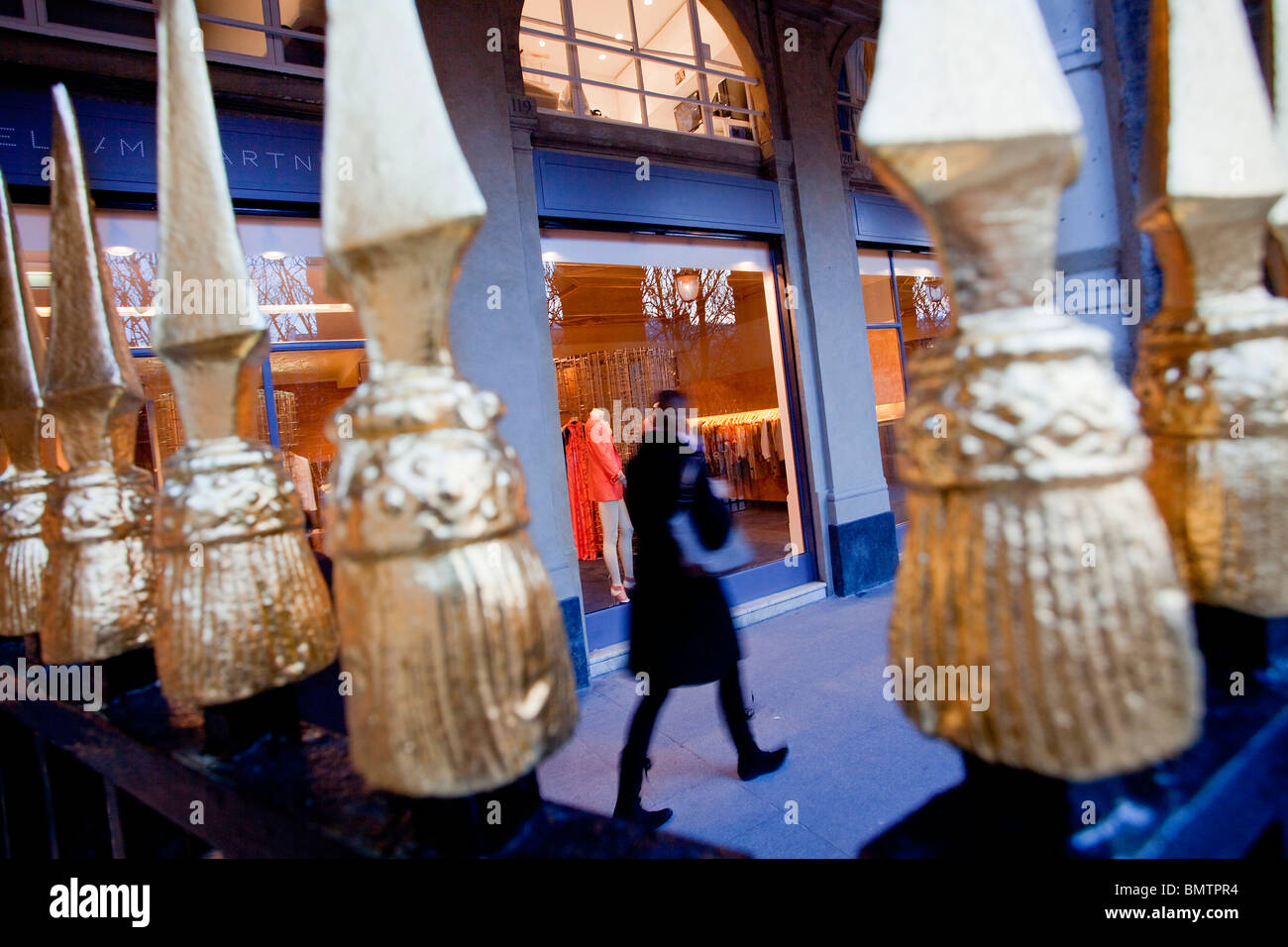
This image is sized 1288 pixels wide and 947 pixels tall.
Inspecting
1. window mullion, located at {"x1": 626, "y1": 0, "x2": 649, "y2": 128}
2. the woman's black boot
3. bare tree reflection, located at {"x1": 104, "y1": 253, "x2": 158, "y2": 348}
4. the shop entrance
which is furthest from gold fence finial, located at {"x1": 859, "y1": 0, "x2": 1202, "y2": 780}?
window mullion, located at {"x1": 626, "y1": 0, "x2": 649, "y2": 128}

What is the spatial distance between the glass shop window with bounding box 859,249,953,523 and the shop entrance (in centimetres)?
136

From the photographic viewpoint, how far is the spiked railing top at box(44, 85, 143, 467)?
3.19ft

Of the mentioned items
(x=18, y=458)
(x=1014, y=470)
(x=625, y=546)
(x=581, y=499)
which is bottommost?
(x=625, y=546)

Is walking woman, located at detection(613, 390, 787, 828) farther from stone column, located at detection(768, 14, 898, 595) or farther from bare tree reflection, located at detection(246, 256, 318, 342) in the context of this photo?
stone column, located at detection(768, 14, 898, 595)

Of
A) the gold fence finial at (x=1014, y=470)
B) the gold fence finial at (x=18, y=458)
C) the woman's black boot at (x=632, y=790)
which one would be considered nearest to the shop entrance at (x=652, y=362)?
the woman's black boot at (x=632, y=790)

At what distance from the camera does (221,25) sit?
14.5 ft

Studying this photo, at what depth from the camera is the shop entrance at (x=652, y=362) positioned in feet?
20.7

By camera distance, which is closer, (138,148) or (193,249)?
(193,249)

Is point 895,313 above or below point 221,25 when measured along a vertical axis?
below

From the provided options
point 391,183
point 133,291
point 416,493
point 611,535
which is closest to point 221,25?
point 133,291

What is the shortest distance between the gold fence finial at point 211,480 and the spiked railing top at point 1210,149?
0.88 metres

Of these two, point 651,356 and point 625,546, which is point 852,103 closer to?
point 651,356

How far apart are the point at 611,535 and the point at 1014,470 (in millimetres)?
6319

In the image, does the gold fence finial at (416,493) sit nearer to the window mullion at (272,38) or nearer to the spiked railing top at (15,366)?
the spiked railing top at (15,366)
